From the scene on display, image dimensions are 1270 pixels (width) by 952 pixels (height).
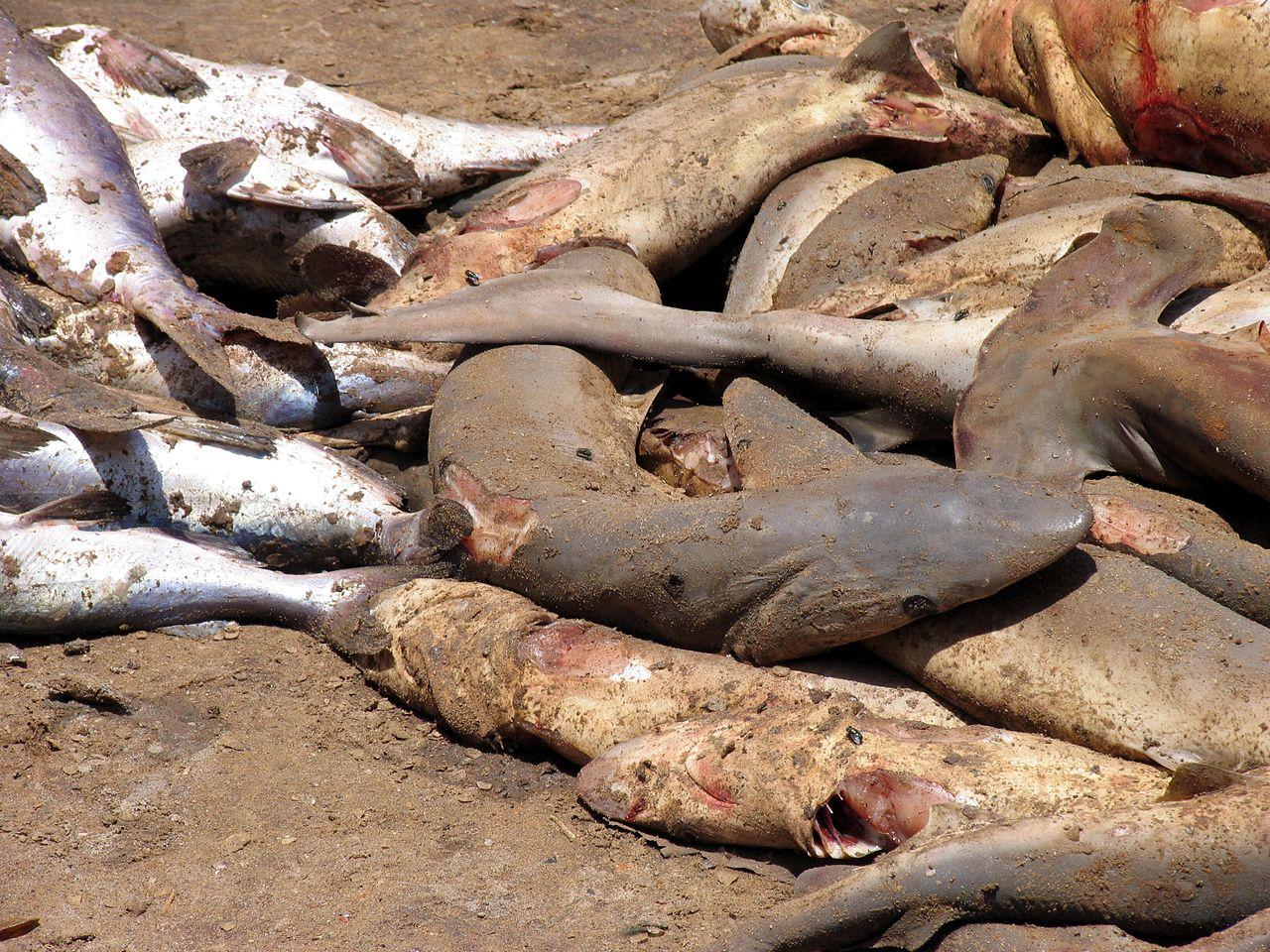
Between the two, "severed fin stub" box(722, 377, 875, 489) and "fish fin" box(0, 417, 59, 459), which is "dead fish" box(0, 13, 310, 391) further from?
"severed fin stub" box(722, 377, 875, 489)

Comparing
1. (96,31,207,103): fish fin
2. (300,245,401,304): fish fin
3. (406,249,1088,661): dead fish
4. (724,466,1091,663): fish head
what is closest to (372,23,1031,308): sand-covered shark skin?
(300,245,401,304): fish fin

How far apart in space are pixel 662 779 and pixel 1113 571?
118 centimetres

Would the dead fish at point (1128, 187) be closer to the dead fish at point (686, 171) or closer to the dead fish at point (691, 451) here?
the dead fish at point (686, 171)

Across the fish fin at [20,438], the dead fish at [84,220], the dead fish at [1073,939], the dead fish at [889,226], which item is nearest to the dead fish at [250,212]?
the dead fish at [84,220]

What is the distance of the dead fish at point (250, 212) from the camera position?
4.89 metres

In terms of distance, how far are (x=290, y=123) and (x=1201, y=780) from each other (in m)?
4.43

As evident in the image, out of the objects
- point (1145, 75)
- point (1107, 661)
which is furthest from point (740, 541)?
point (1145, 75)

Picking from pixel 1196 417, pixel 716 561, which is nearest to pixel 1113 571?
pixel 1196 417

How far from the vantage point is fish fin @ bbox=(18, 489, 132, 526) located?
151 inches

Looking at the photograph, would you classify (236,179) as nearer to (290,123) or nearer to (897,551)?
(290,123)

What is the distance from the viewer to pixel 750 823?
293 cm

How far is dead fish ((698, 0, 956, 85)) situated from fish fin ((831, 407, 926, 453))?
7.60ft

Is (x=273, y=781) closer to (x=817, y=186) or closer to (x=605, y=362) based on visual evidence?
(x=605, y=362)

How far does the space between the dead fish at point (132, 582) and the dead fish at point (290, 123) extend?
6.89ft
